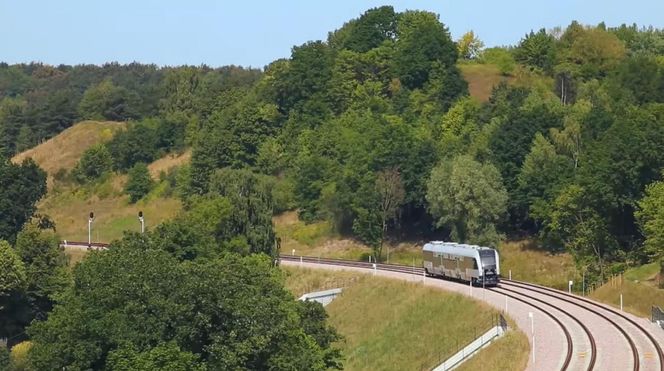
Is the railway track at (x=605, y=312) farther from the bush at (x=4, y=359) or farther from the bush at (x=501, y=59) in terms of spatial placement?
the bush at (x=501, y=59)

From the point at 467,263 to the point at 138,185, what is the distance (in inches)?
2752

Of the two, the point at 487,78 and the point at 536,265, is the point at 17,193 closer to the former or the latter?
the point at 536,265

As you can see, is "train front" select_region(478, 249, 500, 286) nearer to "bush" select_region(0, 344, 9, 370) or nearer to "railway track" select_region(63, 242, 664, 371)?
"railway track" select_region(63, 242, 664, 371)

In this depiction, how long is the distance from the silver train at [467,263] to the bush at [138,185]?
63344 millimetres

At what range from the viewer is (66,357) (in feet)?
144

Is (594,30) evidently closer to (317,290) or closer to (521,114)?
(521,114)

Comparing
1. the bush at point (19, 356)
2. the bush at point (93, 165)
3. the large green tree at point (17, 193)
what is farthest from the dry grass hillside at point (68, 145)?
the bush at point (19, 356)

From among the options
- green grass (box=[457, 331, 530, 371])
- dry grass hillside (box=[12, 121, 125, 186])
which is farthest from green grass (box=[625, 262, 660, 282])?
dry grass hillside (box=[12, 121, 125, 186])

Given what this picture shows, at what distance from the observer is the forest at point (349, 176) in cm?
4412

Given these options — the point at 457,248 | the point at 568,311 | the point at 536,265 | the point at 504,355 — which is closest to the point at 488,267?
the point at 457,248

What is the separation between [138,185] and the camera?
133375 mm

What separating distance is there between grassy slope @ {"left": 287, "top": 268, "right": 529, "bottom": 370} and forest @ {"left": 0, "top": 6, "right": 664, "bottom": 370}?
718cm

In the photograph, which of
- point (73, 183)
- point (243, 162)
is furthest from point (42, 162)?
point (243, 162)

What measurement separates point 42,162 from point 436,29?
218 ft
